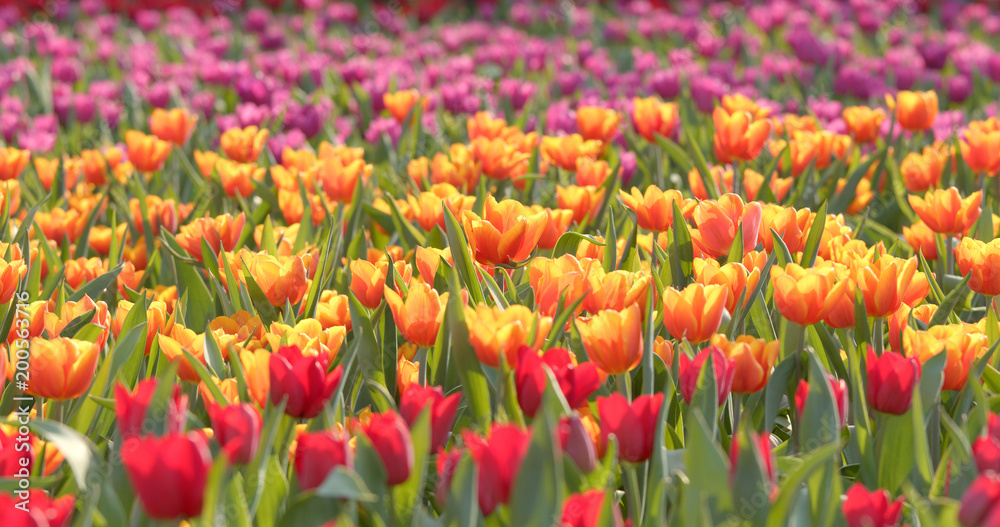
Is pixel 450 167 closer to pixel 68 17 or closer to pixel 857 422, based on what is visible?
pixel 857 422

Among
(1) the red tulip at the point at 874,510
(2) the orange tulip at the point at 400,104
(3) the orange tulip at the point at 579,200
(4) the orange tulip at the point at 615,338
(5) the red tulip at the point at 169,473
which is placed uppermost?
(5) the red tulip at the point at 169,473

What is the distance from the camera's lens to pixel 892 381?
128 cm

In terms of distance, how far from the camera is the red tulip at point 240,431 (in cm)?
108

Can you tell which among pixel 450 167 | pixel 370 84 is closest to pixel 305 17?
pixel 370 84

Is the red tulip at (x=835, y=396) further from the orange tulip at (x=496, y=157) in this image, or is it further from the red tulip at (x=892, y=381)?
the orange tulip at (x=496, y=157)

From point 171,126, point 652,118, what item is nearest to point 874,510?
point 652,118

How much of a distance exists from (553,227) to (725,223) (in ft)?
1.31

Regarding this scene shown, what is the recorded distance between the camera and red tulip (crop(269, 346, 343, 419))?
1215 mm

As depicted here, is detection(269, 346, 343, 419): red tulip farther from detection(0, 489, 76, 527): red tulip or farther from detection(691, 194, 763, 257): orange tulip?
detection(691, 194, 763, 257): orange tulip

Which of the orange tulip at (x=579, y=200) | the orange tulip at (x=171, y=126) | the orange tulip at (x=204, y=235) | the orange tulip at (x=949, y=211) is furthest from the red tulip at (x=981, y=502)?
the orange tulip at (x=171, y=126)

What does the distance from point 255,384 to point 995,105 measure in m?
4.06

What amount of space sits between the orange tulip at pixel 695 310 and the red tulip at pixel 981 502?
52cm

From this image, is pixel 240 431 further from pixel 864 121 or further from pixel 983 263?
pixel 864 121

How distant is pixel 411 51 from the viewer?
6164mm
